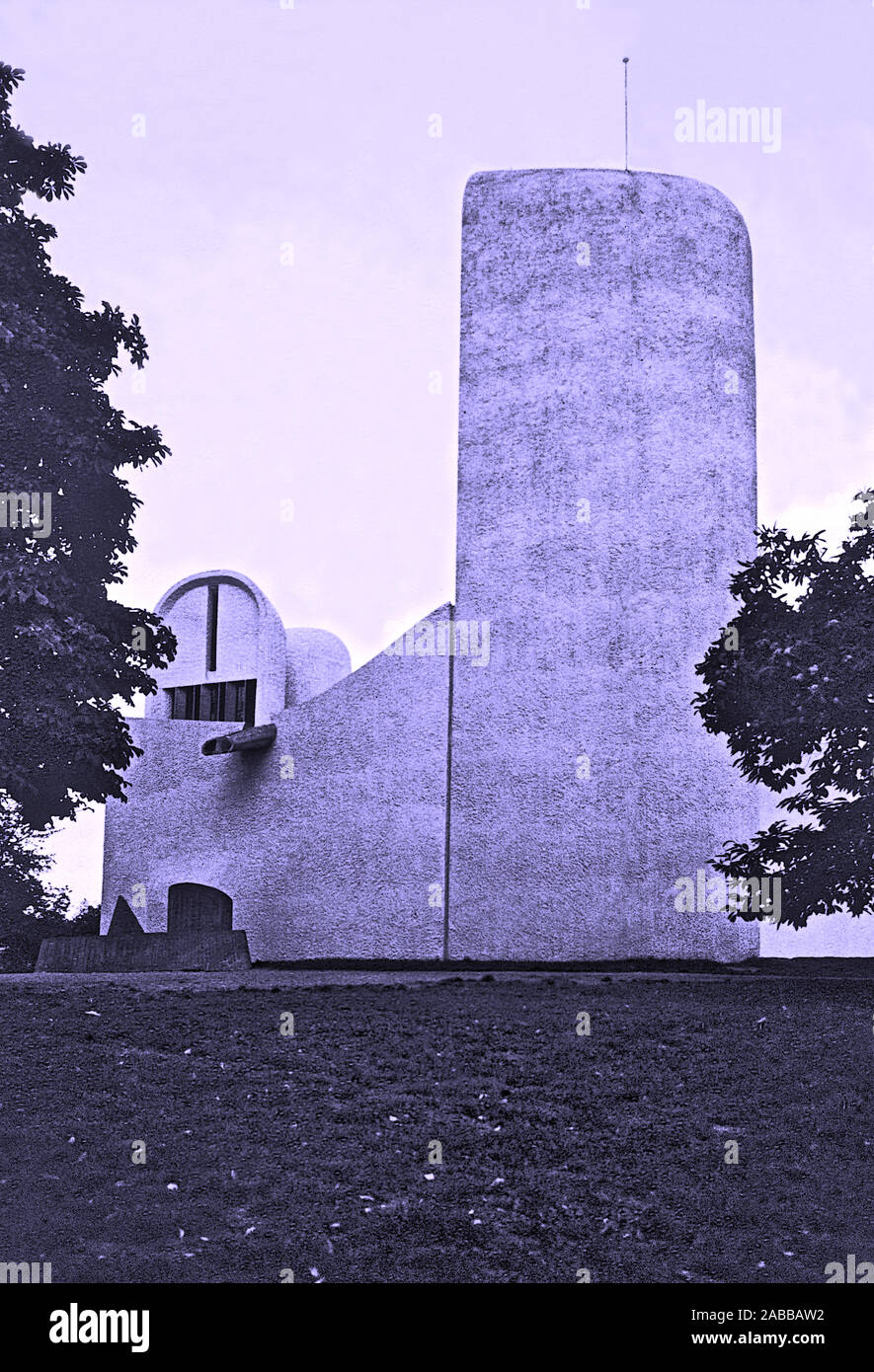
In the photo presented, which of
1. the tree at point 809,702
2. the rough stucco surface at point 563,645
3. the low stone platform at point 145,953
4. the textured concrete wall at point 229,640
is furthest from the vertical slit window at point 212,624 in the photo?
the tree at point 809,702

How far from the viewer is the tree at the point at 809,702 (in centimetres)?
1365

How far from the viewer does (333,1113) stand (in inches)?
353

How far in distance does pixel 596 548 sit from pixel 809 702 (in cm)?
736

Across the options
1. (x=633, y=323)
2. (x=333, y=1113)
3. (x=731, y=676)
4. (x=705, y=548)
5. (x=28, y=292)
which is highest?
(x=633, y=323)

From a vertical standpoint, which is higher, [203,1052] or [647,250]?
[647,250]

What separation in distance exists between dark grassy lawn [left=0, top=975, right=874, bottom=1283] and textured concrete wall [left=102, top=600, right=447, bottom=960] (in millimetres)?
8676

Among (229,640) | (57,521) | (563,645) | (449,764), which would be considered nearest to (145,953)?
(57,521)

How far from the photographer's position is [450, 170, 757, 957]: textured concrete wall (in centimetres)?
1995

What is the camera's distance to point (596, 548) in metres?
20.4

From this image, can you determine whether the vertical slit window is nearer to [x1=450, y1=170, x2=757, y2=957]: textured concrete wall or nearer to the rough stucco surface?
the rough stucco surface
